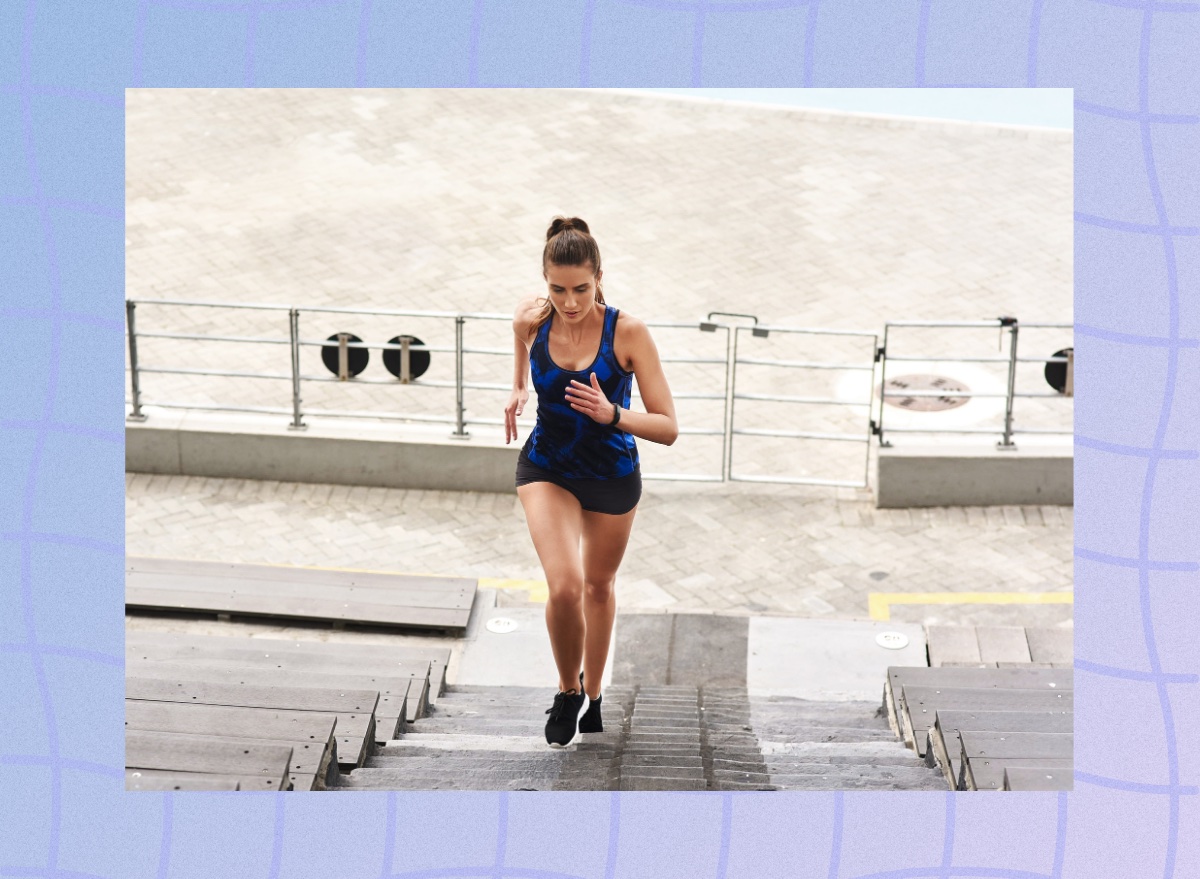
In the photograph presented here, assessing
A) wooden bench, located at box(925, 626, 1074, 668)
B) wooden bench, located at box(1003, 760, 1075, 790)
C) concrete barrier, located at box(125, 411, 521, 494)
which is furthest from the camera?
concrete barrier, located at box(125, 411, 521, 494)

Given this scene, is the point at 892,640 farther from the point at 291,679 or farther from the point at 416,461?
the point at 416,461

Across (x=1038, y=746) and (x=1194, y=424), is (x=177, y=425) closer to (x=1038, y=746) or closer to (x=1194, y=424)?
(x=1038, y=746)

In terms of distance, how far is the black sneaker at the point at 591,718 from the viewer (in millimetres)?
5707

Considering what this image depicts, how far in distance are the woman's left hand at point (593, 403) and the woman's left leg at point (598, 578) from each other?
1.98ft

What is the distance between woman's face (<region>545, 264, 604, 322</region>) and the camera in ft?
15.3

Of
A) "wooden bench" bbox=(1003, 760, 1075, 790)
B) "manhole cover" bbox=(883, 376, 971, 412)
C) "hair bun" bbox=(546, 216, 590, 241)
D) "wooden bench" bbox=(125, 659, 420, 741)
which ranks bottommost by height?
"wooden bench" bbox=(125, 659, 420, 741)

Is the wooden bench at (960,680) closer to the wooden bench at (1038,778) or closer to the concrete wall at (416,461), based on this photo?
the wooden bench at (1038,778)

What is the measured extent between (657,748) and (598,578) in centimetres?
82

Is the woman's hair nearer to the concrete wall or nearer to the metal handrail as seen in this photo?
the metal handrail

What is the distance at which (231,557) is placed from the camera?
9.66m

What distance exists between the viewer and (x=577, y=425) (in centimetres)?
501

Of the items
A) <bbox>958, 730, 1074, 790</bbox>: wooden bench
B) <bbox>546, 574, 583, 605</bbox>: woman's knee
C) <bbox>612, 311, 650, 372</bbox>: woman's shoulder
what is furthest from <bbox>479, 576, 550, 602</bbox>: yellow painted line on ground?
<bbox>612, 311, 650, 372</bbox>: woman's shoulder

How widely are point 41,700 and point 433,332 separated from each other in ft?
29.4

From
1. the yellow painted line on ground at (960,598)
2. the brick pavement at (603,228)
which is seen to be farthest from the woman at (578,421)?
the brick pavement at (603,228)
